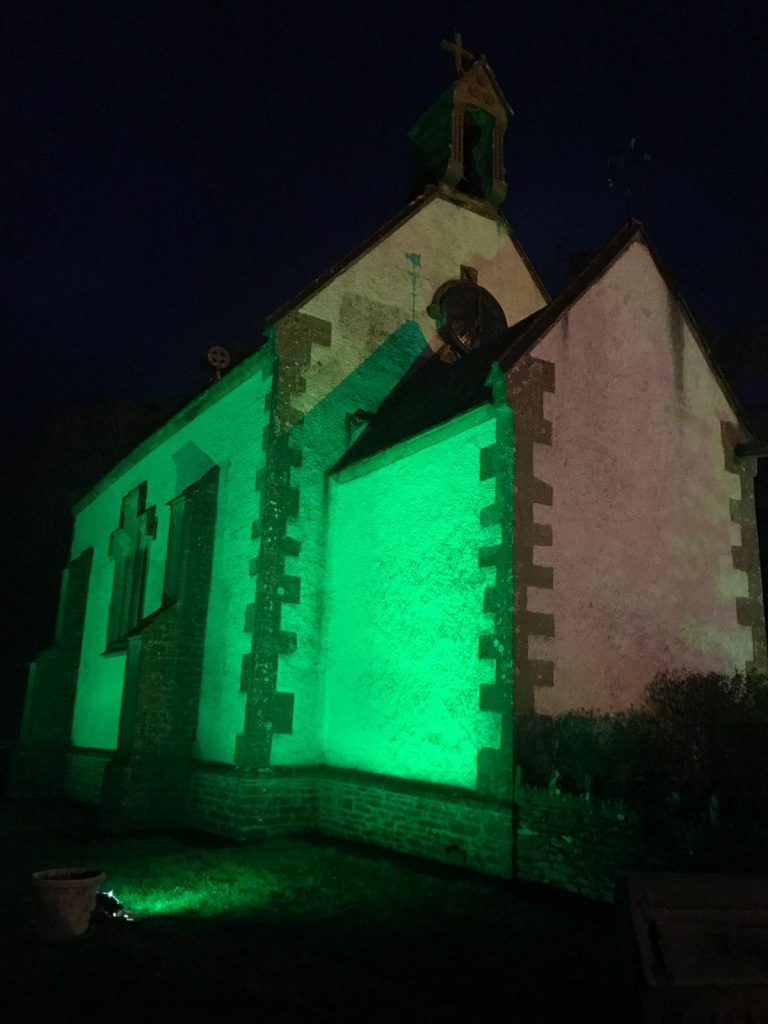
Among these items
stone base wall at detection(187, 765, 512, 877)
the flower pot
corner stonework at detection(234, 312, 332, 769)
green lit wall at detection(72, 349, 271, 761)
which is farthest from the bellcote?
the flower pot

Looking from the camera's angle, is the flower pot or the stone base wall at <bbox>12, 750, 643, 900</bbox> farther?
the stone base wall at <bbox>12, 750, 643, 900</bbox>

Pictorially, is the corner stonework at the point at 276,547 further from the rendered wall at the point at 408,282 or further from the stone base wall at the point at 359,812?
the stone base wall at the point at 359,812

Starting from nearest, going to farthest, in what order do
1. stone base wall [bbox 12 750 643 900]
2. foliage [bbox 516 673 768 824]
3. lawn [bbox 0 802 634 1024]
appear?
lawn [bbox 0 802 634 1024] < foliage [bbox 516 673 768 824] < stone base wall [bbox 12 750 643 900]

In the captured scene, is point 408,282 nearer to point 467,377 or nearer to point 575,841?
point 467,377

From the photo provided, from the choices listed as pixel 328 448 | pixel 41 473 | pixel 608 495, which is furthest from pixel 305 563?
pixel 41 473

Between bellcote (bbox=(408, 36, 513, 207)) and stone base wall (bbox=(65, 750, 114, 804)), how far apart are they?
13.4 metres

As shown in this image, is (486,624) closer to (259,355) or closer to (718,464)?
(718,464)

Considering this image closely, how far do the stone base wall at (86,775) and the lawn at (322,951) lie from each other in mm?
6925

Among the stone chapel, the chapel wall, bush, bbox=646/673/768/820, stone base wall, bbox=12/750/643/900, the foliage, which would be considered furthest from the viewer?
the chapel wall

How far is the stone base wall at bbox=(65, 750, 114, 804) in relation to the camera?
52.2 feet

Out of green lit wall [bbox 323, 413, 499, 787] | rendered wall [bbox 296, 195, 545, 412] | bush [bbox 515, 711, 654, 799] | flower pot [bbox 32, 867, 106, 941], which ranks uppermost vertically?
rendered wall [bbox 296, 195, 545, 412]

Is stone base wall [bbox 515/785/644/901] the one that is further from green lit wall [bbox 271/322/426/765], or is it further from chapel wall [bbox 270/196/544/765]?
chapel wall [bbox 270/196/544/765]

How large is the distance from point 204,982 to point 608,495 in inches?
297

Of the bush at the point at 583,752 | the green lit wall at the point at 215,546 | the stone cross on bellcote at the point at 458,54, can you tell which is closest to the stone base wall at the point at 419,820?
the bush at the point at 583,752
